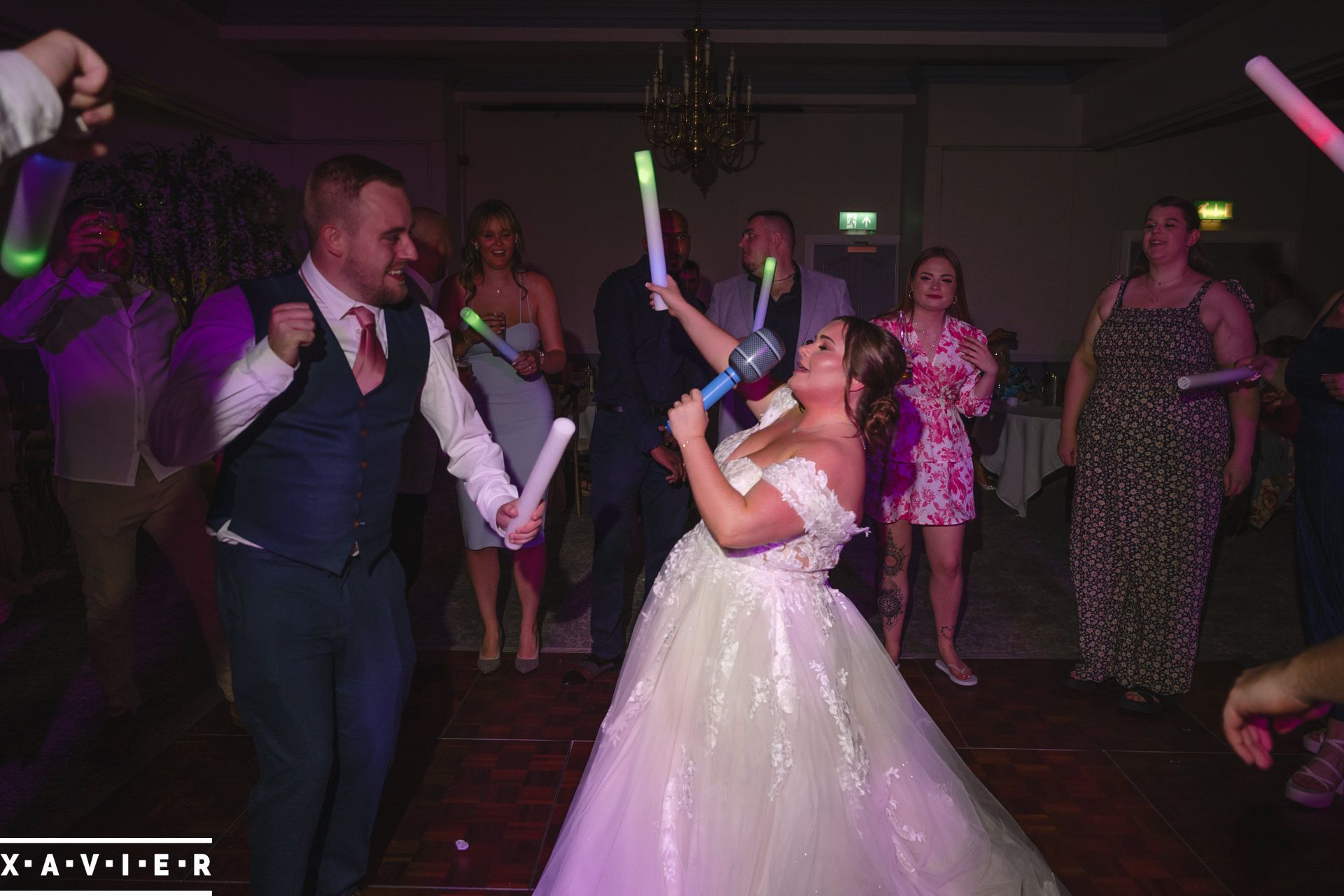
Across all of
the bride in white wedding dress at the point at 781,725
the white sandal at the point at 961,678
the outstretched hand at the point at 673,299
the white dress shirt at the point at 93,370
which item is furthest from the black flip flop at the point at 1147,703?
the white dress shirt at the point at 93,370

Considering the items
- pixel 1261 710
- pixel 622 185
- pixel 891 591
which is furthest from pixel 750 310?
pixel 622 185

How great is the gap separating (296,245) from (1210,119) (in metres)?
7.35

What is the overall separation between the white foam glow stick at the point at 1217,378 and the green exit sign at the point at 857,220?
653cm

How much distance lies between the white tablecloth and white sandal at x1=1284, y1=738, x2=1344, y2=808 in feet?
11.8

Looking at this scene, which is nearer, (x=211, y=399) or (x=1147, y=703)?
(x=211, y=399)

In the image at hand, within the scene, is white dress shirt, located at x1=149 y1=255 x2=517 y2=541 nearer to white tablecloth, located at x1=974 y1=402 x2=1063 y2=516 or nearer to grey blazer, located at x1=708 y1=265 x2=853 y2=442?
grey blazer, located at x1=708 y1=265 x2=853 y2=442

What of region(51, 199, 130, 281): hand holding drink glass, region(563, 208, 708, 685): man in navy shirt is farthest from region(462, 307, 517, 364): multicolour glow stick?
region(51, 199, 130, 281): hand holding drink glass

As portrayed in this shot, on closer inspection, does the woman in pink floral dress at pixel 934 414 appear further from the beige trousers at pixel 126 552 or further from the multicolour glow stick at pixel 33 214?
the multicolour glow stick at pixel 33 214

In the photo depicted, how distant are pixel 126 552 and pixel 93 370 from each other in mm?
565

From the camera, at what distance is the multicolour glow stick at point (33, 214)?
875 millimetres

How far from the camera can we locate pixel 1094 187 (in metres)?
8.66

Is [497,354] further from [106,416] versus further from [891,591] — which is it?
[891,591]

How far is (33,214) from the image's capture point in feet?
2.94

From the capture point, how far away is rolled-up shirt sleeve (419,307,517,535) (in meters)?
2.14
